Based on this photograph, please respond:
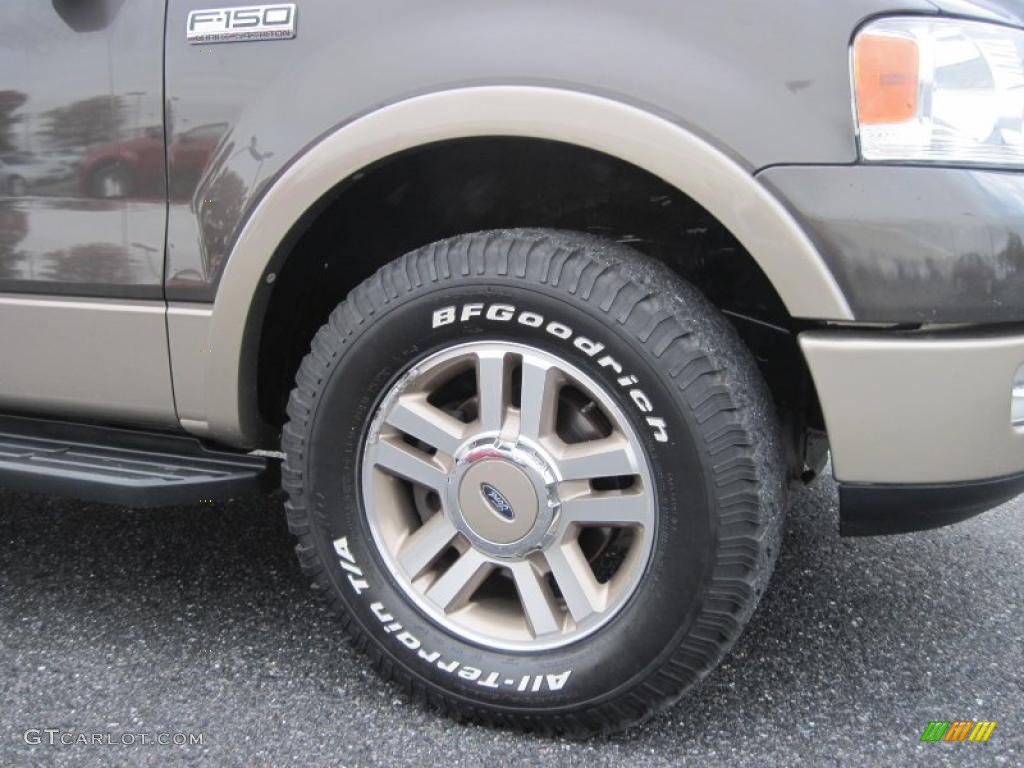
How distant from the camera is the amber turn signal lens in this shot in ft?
4.77

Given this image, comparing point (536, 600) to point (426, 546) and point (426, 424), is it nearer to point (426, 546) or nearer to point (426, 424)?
point (426, 546)

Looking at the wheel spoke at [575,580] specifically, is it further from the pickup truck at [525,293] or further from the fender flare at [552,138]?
the fender flare at [552,138]

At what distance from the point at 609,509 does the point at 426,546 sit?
41 centimetres

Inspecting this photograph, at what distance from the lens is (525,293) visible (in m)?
1.66

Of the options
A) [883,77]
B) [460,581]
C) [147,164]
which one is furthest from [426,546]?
[883,77]

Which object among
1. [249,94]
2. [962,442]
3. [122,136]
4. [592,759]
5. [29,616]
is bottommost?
[29,616]

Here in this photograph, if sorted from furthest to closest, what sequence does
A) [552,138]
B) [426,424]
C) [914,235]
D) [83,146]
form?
[83,146] < [426,424] < [552,138] < [914,235]

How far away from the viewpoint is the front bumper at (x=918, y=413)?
4.92 ft

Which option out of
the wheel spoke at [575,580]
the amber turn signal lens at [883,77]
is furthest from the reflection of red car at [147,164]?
the amber turn signal lens at [883,77]

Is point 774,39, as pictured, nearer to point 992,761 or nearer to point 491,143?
point 491,143

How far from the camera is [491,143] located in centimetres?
179

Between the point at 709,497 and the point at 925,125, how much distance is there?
698mm

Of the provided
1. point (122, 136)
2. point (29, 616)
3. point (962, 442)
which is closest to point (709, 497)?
point (962, 442)

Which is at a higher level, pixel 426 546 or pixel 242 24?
pixel 242 24
